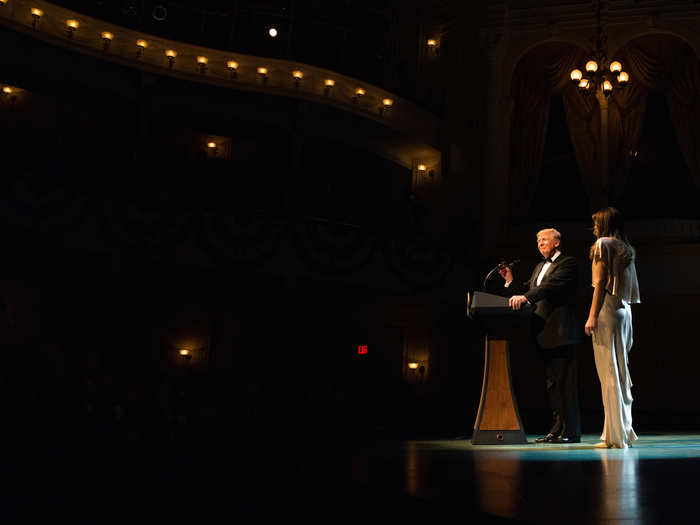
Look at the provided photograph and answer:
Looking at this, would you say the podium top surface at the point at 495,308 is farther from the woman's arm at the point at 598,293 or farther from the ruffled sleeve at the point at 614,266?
the ruffled sleeve at the point at 614,266

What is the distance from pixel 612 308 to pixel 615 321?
0.09 metres

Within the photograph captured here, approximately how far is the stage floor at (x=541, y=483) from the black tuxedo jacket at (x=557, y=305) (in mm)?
977

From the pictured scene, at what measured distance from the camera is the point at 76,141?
1683 cm

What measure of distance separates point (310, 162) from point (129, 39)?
5.20 metres

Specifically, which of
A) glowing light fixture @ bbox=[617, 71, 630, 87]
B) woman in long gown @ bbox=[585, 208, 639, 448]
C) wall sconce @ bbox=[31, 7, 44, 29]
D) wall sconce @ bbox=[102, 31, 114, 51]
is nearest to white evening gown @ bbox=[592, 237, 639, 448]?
woman in long gown @ bbox=[585, 208, 639, 448]

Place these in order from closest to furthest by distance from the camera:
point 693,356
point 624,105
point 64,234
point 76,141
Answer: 1. point 64,234
2. point 693,356
3. point 624,105
4. point 76,141

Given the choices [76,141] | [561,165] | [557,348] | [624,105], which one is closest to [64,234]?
[76,141]

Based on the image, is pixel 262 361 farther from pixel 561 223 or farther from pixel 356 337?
pixel 561 223

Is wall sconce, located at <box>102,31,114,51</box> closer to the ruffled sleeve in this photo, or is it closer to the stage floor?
the ruffled sleeve

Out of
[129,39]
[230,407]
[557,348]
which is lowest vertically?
[230,407]

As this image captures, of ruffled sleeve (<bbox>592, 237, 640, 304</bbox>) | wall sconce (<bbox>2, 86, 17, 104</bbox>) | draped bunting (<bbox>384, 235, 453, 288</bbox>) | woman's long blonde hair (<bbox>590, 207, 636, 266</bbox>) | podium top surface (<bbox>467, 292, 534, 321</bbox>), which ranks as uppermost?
wall sconce (<bbox>2, 86, 17, 104</bbox>)

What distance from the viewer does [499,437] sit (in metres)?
5.25

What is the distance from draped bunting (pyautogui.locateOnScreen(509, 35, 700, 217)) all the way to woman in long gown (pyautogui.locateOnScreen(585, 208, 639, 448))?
10.7 metres

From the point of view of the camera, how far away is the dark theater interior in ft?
42.8
